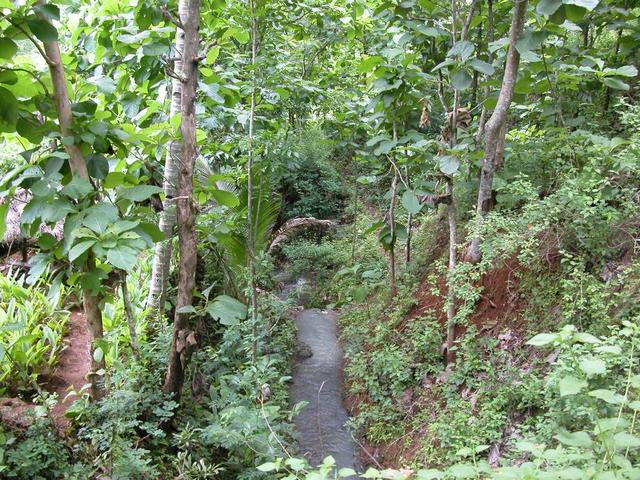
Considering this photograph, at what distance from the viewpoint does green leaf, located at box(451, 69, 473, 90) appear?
357 centimetres

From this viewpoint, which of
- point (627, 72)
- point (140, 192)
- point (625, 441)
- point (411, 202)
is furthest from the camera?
point (411, 202)

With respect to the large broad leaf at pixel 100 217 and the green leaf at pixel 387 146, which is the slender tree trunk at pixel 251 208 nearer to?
the green leaf at pixel 387 146

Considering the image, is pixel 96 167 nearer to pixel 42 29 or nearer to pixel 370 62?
pixel 42 29

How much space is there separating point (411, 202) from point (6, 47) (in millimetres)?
2952

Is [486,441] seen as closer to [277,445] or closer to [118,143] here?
[277,445]

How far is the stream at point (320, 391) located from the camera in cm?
405

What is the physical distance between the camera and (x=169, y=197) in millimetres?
3395

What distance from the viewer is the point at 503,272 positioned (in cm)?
384

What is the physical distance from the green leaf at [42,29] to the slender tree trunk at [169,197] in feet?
3.40

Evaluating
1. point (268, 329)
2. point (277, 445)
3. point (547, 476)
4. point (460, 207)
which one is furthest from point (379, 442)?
point (547, 476)

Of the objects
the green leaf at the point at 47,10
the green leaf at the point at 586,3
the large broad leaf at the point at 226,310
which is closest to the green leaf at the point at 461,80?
the green leaf at the point at 586,3

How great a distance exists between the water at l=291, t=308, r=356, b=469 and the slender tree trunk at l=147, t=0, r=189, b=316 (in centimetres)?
170

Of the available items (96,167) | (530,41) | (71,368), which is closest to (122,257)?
(96,167)

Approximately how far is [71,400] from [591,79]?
453 centimetres
